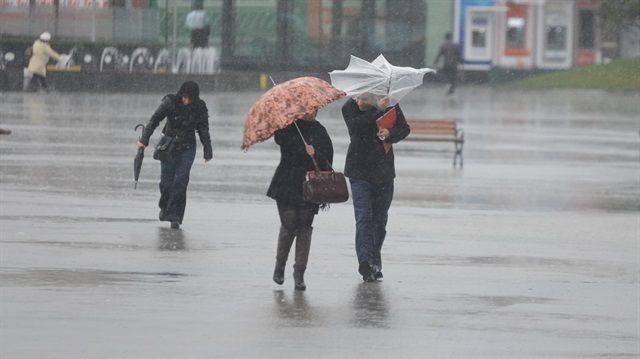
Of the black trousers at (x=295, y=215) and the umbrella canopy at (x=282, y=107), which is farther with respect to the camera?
the black trousers at (x=295, y=215)

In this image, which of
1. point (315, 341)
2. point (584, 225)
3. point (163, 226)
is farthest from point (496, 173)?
point (315, 341)

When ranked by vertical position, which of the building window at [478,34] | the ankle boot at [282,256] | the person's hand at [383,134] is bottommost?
the ankle boot at [282,256]

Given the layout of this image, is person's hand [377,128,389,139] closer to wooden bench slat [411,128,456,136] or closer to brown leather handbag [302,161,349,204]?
brown leather handbag [302,161,349,204]

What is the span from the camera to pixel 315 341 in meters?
9.79

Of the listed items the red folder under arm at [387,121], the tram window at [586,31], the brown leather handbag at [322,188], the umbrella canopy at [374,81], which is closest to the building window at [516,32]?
the tram window at [586,31]

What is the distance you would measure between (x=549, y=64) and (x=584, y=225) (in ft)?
175

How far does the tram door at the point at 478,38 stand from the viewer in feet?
219

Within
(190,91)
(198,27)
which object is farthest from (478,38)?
(190,91)

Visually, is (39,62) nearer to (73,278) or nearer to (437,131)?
(437,131)

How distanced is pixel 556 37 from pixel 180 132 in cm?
5526

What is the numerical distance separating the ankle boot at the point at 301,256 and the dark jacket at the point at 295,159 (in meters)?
0.23

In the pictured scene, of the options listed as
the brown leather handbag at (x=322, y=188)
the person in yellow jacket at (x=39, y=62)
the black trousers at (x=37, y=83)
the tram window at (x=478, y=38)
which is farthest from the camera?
the tram window at (x=478, y=38)

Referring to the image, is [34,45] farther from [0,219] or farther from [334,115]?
[0,219]

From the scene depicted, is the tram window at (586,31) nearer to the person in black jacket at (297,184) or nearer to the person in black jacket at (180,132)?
the person in black jacket at (180,132)
